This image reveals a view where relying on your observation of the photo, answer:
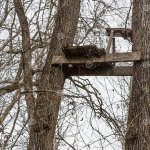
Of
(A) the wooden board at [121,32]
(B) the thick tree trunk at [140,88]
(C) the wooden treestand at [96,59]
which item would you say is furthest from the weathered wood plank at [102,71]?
(A) the wooden board at [121,32]

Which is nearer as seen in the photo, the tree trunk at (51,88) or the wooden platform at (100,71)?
the tree trunk at (51,88)

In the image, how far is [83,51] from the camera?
220 inches

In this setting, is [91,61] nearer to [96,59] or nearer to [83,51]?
[96,59]

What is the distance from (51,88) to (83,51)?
2.24 feet

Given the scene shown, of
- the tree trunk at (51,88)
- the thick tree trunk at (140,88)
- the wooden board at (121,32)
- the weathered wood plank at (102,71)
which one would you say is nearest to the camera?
the thick tree trunk at (140,88)

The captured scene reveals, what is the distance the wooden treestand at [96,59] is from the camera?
5.55m

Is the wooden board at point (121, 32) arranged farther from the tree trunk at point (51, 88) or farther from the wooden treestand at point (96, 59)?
the tree trunk at point (51, 88)

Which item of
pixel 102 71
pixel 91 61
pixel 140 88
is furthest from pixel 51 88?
pixel 140 88

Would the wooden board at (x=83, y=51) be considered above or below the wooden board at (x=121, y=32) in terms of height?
below

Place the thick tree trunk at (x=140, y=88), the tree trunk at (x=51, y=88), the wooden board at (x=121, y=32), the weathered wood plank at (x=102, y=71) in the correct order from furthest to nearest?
the wooden board at (x=121, y=32) → the weathered wood plank at (x=102, y=71) → the tree trunk at (x=51, y=88) → the thick tree trunk at (x=140, y=88)

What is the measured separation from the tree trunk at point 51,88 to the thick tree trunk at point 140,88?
949 mm

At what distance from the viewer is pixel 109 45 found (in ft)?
19.1

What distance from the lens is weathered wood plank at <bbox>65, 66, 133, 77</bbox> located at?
19.5 feet

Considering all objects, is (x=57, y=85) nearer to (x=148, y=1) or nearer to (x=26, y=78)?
(x=26, y=78)
